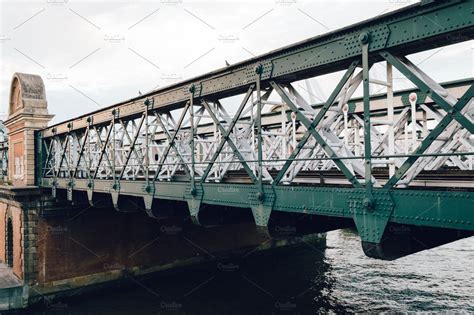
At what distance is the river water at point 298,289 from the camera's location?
60.3 feet

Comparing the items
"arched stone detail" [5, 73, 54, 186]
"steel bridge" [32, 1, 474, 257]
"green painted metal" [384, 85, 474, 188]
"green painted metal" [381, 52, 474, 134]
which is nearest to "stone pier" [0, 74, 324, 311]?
"arched stone detail" [5, 73, 54, 186]

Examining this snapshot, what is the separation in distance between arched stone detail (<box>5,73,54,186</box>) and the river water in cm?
790

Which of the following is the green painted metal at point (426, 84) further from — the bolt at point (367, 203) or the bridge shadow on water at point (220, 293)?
the bridge shadow on water at point (220, 293)

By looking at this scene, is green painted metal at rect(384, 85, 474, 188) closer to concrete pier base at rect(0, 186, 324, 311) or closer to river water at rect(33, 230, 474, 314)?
river water at rect(33, 230, 474, 314)

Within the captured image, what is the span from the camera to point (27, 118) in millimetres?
22219

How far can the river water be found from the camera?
60.3ft

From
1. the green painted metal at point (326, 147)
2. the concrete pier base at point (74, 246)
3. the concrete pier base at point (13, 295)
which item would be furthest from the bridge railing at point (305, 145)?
the concrete pier base at point (13, 295)

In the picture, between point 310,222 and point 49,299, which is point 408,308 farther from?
point 49,299

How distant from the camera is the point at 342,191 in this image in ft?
21.1

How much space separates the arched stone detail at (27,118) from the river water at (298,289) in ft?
25.9

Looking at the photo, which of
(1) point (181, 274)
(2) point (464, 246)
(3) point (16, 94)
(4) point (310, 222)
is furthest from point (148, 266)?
(2) point (464, 246)

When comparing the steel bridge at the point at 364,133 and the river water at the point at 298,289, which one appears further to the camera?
the river water at the point at 298,289

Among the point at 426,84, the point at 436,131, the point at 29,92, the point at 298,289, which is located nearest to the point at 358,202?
the point at 436,131

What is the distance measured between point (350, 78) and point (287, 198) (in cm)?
243
